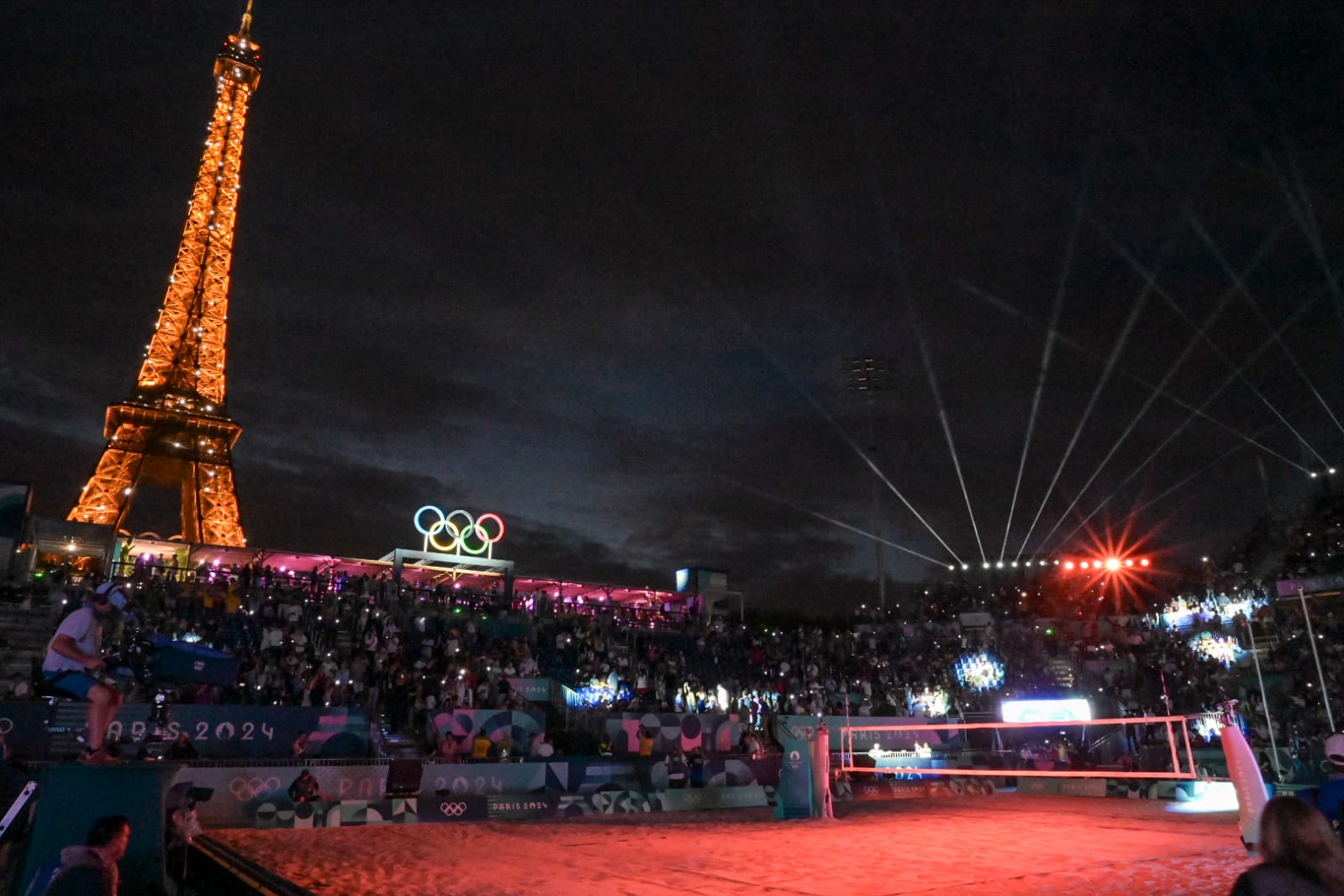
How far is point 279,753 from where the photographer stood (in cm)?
1558

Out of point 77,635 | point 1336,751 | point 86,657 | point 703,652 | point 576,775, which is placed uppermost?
point 703,652

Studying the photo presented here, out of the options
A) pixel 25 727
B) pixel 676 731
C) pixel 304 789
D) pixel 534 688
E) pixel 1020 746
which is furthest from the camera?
pixel 1020 746

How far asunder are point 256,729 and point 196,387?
31012 mm

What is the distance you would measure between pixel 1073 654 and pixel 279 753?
92.8ft

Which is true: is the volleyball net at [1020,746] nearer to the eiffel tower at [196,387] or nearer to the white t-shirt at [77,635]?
the white t-shirt at [77,635]

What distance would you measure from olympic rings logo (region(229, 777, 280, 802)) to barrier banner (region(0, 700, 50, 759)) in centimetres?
290

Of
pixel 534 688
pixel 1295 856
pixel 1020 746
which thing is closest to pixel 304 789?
pixel 534 688

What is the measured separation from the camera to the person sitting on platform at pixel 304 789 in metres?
14.1

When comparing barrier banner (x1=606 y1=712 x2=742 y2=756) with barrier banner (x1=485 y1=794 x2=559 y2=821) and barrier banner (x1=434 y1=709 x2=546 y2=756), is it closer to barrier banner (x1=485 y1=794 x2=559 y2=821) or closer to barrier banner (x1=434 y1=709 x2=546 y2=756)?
barrier banner (x1=434 y1=709 x2=546 y2=756)

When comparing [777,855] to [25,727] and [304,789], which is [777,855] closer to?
[304,789]

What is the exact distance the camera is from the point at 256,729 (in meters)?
15.6

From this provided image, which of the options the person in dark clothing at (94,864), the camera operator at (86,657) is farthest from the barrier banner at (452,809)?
the person in dark clothing at (94,864)

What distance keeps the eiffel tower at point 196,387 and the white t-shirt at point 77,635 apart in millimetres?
30684

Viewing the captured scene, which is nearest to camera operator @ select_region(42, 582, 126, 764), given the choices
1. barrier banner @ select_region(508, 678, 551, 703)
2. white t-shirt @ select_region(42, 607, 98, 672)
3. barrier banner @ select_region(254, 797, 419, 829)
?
white t-shirt @ select_region(42, 607, 98, 672)
